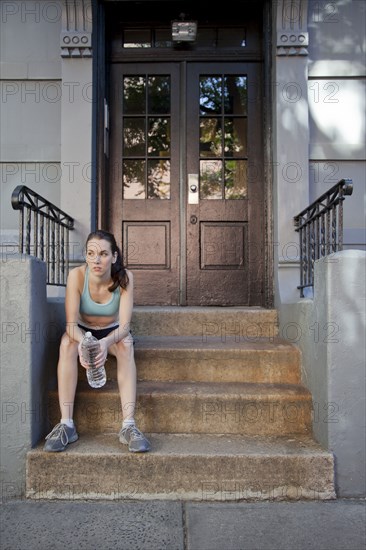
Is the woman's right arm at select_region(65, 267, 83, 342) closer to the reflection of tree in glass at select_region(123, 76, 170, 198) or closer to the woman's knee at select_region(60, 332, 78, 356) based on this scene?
the woman's knee at select_region(60, 332, 78, 356)

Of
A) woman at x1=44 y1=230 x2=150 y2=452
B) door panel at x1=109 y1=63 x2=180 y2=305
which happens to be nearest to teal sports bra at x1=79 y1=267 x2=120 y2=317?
woman at x1=44 y1=230 x2=150 y2=452

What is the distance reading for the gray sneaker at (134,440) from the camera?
298cm

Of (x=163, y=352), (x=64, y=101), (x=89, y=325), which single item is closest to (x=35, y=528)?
(x=89, y=325)

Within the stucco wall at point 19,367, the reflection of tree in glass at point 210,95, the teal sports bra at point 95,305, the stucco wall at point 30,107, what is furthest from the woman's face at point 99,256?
the reflection of tree in glass at point 210,95

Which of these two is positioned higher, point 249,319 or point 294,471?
point 249,319

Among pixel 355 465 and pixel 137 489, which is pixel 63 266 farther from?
pixel 355 465

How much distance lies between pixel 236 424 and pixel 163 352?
0.79 metres

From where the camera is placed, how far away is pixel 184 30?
5016 mm

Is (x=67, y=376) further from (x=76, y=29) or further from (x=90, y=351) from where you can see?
(x=76, y=29)

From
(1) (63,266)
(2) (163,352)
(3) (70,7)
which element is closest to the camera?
(2) (163,352)

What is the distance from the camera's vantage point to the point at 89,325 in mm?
3477

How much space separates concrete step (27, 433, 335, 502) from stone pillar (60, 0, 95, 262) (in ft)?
7.44

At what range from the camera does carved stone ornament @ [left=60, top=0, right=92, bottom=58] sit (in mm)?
4715

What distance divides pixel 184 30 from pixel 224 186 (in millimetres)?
1621
